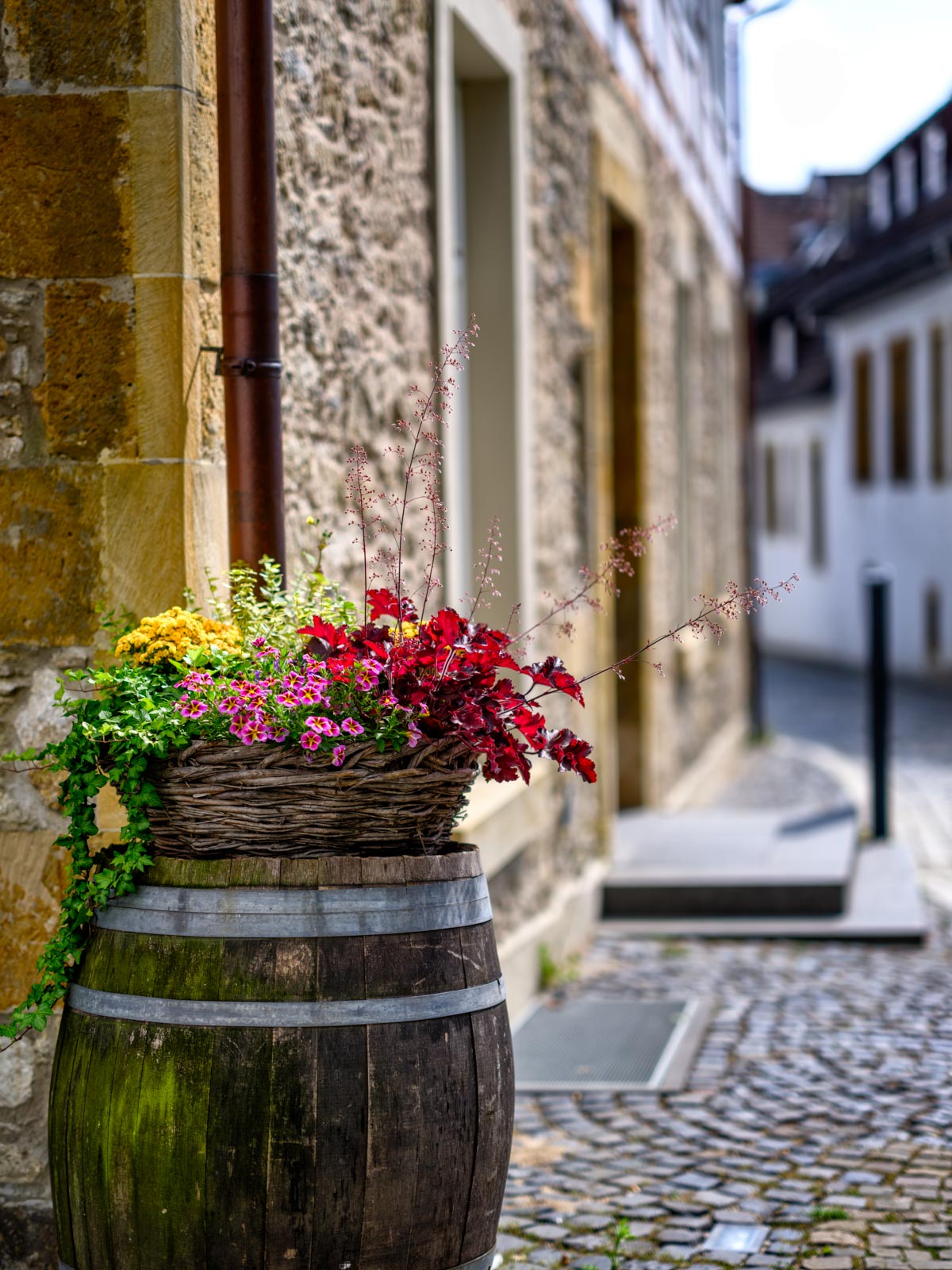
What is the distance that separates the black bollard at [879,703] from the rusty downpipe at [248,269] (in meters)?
5.89

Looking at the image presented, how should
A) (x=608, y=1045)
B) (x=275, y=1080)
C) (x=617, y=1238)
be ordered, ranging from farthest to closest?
(x=608, y=1045)
(x=617, y=1238)
(x=275, y=1080)

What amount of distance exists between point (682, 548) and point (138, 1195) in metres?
8.81

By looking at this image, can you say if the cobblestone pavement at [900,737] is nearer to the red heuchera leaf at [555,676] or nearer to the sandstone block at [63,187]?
the red heuchera leaf at [555,676]

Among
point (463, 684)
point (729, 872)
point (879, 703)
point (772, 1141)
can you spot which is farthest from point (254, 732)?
point (879, 703)

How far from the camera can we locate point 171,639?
2.85m

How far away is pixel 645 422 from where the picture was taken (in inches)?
360

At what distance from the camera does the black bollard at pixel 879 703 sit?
883cm

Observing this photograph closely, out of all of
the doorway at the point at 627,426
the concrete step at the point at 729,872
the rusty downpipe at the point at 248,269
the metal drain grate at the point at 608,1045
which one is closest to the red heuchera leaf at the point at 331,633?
the rusty downpipe at the point at 248,269

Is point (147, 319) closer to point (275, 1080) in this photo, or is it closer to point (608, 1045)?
point (275, 1080)

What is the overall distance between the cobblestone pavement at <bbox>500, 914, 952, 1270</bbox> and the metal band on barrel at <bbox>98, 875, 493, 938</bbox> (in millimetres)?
1327

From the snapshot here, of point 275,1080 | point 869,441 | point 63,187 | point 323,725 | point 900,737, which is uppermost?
point 869,441

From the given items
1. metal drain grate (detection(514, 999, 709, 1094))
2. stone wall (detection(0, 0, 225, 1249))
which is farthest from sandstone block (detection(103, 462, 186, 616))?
metal drain grate (detection(514, 999, 709, 1094))

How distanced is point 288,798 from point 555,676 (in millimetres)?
460

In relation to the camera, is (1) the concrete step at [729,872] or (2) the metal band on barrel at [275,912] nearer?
(2) the metal band on barrel at [275,912]
